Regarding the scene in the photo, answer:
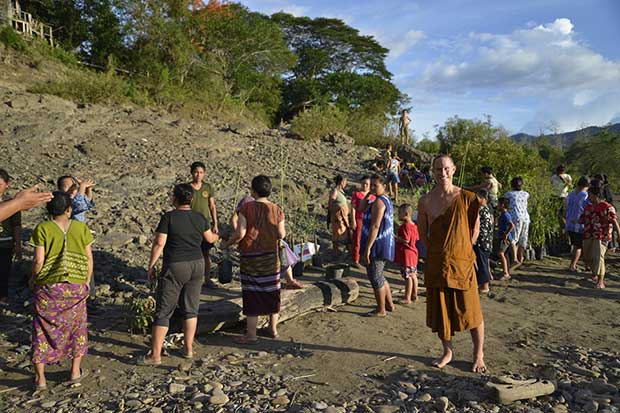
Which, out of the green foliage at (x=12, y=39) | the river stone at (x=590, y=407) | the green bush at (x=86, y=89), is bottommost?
the river stone at (x=590, y=407)

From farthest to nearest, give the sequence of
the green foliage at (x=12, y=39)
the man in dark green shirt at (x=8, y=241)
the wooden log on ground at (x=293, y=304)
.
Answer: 1. the green foliage at (x=12, y=39)
2. the man in dark green shirt at (x=8, y=241)
3. the wooden log on ground at (x=293, y=304)

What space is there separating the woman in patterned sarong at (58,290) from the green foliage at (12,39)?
1441 cm

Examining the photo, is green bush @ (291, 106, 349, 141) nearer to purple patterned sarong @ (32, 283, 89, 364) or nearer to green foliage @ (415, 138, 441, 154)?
green foliage @ (415, 138, 441, 154)

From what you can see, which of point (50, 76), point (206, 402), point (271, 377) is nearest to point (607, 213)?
point (271, 377)

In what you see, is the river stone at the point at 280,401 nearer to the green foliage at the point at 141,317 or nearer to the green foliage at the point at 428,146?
the green foliage at the point at 141,317

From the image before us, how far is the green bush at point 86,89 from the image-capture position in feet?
43.4

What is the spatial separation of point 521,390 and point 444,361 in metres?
0.69

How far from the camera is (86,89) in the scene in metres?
13.6

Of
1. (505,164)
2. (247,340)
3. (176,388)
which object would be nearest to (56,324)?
(176,388)

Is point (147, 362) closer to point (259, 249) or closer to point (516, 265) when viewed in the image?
point (259, 249)

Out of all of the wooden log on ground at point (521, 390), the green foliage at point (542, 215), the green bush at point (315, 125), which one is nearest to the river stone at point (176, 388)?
the wooden log on ground at point (521, 390)

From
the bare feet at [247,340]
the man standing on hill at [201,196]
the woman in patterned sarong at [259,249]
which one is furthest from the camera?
the man standing on hill at [201,196]

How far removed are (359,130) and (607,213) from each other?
13439 mm

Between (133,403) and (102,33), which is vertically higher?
(102,33)
